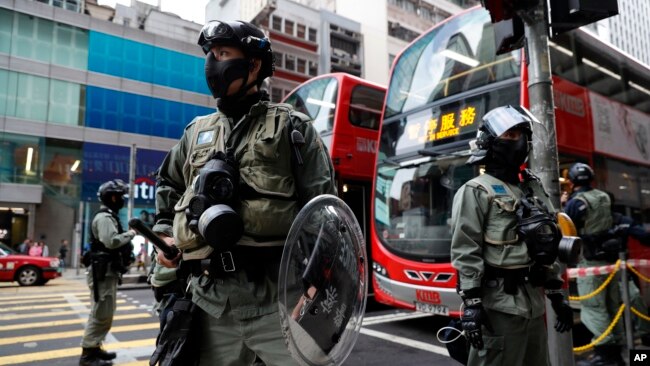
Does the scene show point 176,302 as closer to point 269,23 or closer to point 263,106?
point 263,106

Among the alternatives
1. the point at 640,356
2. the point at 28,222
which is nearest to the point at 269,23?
the point at 28,222

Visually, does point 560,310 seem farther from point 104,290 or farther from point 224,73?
point 104,290

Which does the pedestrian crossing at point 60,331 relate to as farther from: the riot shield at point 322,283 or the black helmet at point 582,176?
the black helmet at point 582,176

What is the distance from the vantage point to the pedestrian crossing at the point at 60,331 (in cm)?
510

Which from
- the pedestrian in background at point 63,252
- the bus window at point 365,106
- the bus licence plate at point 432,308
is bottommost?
the pedestrian in background at point 63,252

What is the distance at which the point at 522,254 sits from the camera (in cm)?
253

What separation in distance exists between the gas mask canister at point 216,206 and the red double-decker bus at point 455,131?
4201 millimetres

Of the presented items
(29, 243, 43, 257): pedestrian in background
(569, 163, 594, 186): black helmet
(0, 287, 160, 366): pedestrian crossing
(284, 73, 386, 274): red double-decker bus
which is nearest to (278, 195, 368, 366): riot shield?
(0, 287, 160, 366): pedestrian crossing

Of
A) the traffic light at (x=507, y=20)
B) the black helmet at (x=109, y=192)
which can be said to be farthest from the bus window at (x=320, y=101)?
the traffic light at (x=507, y=20)

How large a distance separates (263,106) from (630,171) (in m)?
6.74

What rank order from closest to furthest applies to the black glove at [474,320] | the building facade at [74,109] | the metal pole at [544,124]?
the black glove at [474,320], the metal pole at [544,124], the building facade at [74,109]

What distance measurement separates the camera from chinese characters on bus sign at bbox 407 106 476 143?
5.81 meters

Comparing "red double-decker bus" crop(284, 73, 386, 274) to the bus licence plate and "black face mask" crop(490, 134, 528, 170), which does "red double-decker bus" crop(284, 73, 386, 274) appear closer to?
the bus licence plate

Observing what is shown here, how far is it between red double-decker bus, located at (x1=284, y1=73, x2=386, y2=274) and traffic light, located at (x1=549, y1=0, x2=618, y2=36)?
4807 millimetres
